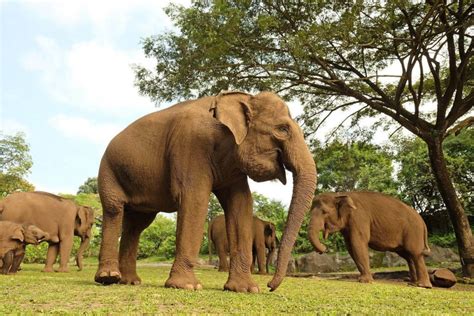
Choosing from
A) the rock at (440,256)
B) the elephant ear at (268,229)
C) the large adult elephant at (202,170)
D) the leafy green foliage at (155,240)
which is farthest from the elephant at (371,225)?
the leafy green foliage at (155,240)

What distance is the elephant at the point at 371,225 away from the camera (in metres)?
9.55

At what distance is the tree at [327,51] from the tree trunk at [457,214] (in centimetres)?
2

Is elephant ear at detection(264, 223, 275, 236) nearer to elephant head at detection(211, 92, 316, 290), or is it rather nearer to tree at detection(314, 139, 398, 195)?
tree at detection(314, 139, 398, 195)

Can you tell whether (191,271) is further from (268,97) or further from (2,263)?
(2,263)

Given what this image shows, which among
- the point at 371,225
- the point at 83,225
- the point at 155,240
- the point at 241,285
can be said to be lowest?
the point at 241,285

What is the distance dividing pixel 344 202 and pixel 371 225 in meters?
0.75

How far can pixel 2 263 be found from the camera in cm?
837

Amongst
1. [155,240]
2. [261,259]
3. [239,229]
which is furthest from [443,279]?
[155,240]

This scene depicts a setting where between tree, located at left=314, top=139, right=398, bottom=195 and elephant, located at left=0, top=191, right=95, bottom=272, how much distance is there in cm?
868

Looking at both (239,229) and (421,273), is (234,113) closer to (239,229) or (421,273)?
(239,229)

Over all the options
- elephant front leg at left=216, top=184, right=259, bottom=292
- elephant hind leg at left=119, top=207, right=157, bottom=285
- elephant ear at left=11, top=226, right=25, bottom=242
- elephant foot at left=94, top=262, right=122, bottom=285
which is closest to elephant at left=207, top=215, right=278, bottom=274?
elephant ear at left=11, top=226, right=25, bottom=242

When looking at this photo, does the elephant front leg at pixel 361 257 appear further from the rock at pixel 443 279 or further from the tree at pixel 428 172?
the tree at pixel 428 172

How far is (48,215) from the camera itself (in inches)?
431

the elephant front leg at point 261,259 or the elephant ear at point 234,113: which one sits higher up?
the elephant ear at point 234,113
